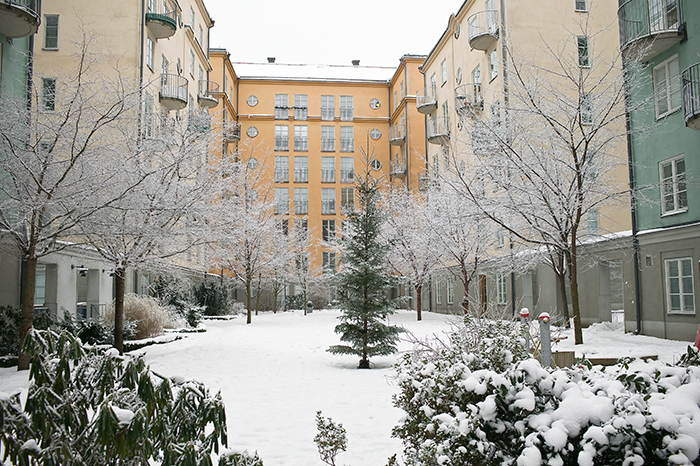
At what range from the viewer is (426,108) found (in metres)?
38.0

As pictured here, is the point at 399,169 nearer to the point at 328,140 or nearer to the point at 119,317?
the point at 328,140

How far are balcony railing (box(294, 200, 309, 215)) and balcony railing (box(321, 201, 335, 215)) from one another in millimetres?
1513

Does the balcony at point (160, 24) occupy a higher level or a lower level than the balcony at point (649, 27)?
higher

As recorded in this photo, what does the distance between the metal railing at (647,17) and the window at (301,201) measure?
37.7 m

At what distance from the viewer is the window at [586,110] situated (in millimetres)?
14379

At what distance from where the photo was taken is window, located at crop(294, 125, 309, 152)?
5341cm

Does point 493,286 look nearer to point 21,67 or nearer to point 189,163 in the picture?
point 189,163

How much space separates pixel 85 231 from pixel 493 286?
2188 cm

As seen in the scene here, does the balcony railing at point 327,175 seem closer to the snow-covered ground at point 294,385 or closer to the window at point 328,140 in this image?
the window at point 328,140

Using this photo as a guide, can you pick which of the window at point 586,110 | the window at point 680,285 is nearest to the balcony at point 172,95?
the window at point 586,110

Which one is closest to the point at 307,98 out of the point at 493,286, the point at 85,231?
the point at 493,286

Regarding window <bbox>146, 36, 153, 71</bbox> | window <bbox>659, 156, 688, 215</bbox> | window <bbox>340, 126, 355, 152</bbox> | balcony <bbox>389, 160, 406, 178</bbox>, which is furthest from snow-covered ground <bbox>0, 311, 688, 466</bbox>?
window <bbox>340, 126, 355, 152</bbox>

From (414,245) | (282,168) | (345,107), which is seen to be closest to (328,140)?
(345,107)

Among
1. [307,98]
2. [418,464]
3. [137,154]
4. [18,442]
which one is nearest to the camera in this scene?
[18,442]
